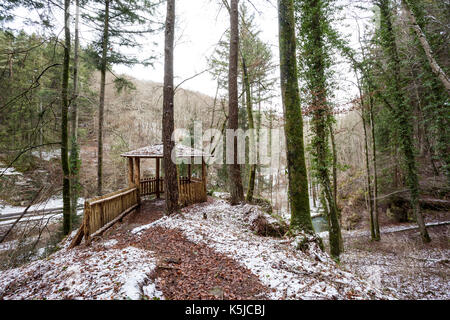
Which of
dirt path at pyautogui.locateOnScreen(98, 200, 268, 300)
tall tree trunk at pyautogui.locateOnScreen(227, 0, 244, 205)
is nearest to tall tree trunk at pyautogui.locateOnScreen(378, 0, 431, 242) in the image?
tall tree trunk at pyautogui.locateOnScreen(227, 0, 244, 205)

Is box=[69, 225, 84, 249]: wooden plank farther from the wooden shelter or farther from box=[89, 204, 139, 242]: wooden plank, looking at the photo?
the wooden shelter

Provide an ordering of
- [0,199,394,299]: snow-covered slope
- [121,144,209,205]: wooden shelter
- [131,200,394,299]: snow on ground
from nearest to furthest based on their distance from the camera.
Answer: [0,199,394,299]: snow-covered slope → [131,200,394,299]: snow on ground → [121,144,209,205]: wooden shelter

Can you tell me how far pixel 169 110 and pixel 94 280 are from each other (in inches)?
187

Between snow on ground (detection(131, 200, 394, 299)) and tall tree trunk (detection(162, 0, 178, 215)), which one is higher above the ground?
tall tree trunk (detection(162, 0, 178, 215))

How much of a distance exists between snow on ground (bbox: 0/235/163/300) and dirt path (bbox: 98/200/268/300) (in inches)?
8.9

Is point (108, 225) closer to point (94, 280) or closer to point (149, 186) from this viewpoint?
point (94, 280)

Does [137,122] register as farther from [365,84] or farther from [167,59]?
[365,84]

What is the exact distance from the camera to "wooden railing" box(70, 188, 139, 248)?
493cm

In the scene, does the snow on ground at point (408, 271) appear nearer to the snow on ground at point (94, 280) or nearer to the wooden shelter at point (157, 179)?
the snow on ground at point (94, 280)

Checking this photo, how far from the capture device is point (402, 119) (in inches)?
371

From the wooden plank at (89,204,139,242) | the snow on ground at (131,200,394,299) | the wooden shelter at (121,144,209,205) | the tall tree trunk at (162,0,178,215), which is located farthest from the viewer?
the wooden shelter at (121,144,209,205)
